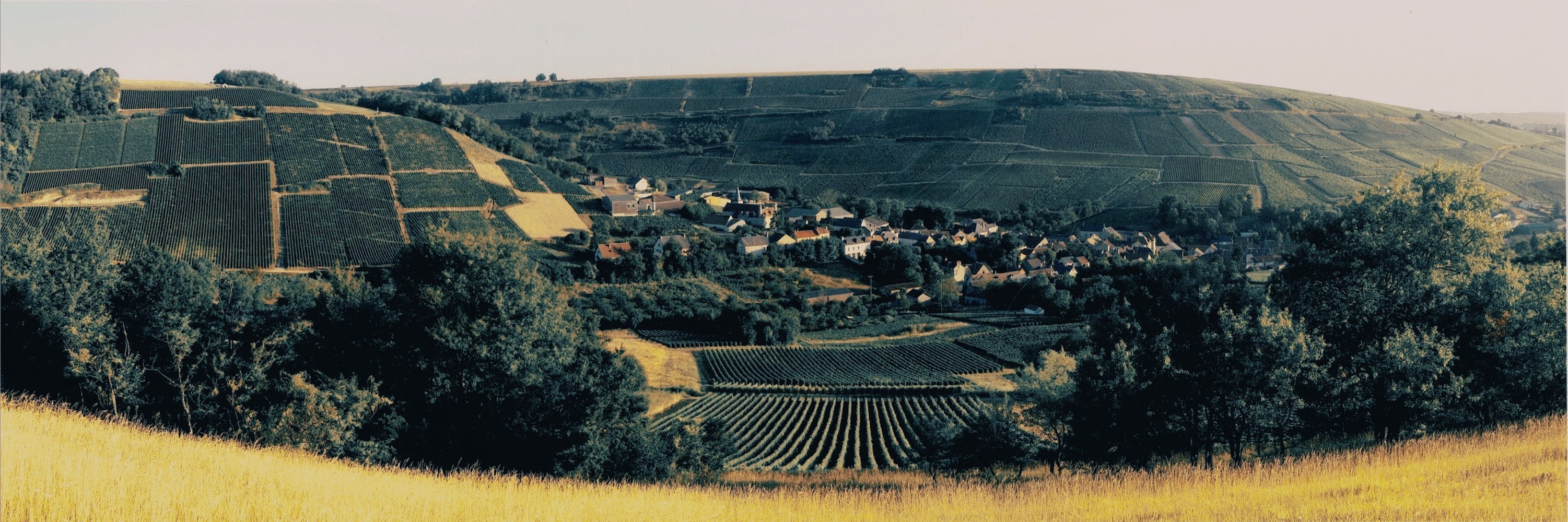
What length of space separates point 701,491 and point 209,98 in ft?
281

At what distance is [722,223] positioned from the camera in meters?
83.2

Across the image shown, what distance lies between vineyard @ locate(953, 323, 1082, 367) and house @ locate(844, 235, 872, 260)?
60.1 ft

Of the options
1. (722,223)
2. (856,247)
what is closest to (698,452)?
(856,247)

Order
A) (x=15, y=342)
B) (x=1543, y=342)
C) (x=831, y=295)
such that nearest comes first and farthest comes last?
(x=1543, y=342) < (x=15, y=342) < (x=831, y=295)

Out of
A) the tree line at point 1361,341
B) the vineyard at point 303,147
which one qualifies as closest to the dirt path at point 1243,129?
the vineyard at point 303,147

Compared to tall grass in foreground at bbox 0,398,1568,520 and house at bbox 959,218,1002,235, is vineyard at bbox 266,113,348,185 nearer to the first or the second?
house at bbox 959,218,1002,235

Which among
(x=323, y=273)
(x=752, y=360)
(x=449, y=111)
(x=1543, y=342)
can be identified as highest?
(x=449, y=111)

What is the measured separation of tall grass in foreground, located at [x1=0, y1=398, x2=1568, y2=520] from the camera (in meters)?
7.86

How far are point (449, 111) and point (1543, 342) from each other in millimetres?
87459

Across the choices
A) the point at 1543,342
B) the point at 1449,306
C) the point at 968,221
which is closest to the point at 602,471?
the point at 1449,306

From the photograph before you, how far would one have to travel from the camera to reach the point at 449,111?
89.0 meters

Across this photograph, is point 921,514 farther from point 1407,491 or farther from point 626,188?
point 626,188

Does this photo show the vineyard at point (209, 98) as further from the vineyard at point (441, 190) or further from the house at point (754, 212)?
the house at point (754, 212)

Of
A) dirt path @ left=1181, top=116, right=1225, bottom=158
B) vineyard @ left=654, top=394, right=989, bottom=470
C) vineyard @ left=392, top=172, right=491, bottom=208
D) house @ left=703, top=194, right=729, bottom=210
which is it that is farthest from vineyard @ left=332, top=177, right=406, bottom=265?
dirt path @ left=1181, top=116, right=1225, bottom=158
